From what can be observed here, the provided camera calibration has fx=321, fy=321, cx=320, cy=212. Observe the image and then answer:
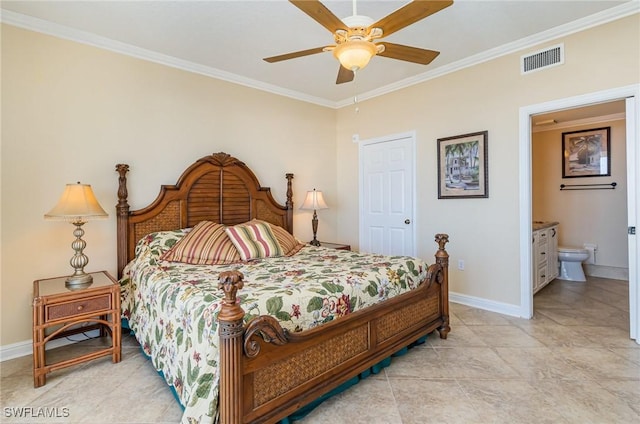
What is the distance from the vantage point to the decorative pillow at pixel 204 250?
9.12ft

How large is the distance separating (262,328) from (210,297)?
0.39 meters

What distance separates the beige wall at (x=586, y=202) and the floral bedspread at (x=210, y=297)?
3998 mm

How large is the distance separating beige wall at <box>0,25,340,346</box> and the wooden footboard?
2.26 meters

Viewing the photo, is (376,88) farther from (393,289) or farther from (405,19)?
(393,289)

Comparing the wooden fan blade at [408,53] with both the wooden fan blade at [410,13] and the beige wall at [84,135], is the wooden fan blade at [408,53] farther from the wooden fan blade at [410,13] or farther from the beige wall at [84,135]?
the beige wall at [84,135]

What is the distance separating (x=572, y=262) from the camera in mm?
4680

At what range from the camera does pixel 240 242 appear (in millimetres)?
2979

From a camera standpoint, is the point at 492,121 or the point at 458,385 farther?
the point at 492,121

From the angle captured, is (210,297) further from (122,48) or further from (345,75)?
(122,48)

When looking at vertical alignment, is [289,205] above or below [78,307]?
above

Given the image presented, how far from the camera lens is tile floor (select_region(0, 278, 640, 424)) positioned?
5.93 ft

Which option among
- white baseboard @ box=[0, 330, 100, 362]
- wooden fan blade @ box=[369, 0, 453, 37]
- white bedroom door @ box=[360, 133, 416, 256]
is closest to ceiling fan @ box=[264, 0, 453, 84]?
wooden fan blade @ box=[369, 0, 453, 37]

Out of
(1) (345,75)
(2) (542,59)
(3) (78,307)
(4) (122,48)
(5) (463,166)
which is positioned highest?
(4) (122,48)

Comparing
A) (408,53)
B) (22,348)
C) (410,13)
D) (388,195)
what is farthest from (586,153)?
(22,348)
